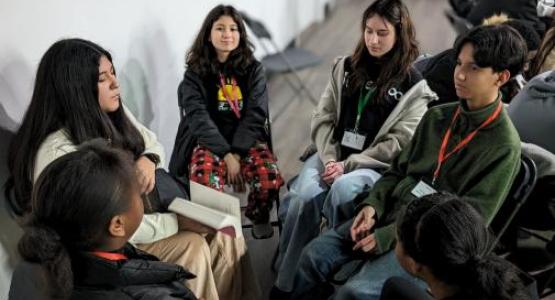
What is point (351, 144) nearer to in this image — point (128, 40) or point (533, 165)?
point (533, 165)

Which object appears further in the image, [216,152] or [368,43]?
[216,152]

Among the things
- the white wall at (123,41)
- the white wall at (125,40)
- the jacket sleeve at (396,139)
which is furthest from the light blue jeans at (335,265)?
the white wall at (125,40)

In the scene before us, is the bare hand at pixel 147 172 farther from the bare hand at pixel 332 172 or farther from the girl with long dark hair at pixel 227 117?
the bare hand at pixel 332 172

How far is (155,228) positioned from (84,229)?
0.63m

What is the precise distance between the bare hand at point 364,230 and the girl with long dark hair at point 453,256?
1.69 feet

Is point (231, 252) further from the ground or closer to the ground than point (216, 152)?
closer to the ground

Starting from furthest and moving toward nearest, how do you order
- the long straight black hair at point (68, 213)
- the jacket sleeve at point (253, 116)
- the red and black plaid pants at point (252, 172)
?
1. the jacket sleeve at point (253, 116)
2. the red and black plaid pants at point (252, 172)
3. the long straight black hair at point (68, 213)

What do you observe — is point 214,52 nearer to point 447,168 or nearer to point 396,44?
point 396,44

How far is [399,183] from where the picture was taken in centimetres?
199

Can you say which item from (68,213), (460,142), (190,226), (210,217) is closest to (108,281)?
(68,213)

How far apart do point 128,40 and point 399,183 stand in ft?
5.08

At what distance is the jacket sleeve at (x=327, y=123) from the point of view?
2.34m

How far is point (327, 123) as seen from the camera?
2.41 m

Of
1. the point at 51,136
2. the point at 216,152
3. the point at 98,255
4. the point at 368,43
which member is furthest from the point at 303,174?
the point at 98,255
